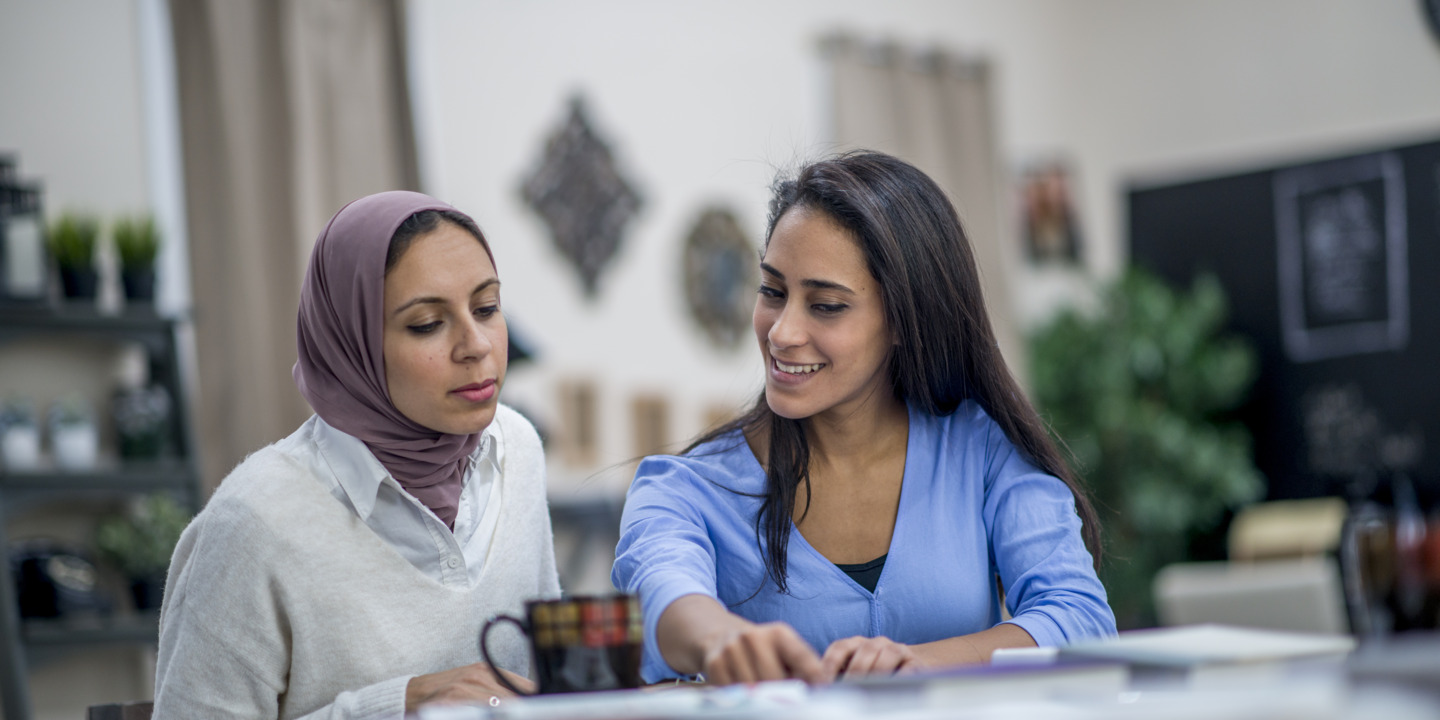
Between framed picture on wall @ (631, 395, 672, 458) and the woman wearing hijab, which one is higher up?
the woman wearing hijab

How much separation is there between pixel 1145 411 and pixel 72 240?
4074 millimetres

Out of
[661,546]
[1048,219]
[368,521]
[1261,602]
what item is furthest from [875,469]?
[1048,219]

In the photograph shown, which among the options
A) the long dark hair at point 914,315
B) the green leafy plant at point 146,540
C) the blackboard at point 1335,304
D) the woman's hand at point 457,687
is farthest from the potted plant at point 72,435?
the blackboard at point 1335,304

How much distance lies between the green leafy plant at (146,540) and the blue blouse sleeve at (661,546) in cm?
254

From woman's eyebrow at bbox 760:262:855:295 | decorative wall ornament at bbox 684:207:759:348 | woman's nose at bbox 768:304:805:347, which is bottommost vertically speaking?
woman's nose at bbox 768:304:805:347

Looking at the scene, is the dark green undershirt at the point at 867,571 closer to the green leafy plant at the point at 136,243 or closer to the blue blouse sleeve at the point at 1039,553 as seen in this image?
the blue blouse sleeve at the point at 1039,553

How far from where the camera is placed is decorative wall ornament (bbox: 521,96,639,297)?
15.6ft

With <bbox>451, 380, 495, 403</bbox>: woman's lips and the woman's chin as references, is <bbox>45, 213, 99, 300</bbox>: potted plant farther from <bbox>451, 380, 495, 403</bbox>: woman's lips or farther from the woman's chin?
the woman's chin

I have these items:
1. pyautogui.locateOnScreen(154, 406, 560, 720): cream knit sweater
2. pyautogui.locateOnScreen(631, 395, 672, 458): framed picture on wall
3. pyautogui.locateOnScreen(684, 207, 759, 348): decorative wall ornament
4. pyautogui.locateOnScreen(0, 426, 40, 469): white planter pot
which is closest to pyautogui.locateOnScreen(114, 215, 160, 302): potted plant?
pyautogui.locateOnScreen(0, 426, 40, 469): white planter pot

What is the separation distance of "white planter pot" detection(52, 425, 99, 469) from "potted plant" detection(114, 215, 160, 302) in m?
0.40

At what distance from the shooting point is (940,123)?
5977mm

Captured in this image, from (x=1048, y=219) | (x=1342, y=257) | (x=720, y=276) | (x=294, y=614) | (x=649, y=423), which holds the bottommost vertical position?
(x=649, y=423)

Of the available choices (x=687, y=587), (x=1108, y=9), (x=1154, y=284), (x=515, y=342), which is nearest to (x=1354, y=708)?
(x=687, y=587)

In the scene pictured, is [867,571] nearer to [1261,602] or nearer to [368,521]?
[368,521]
